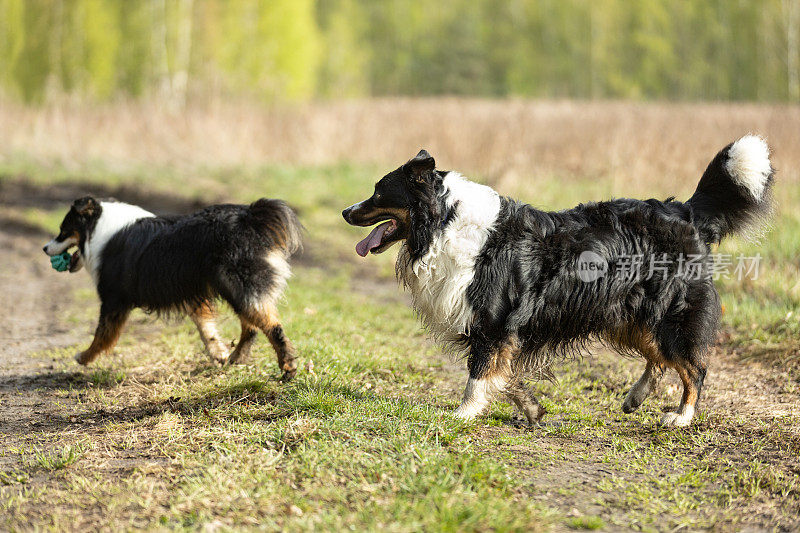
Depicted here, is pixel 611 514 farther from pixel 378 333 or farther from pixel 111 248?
pixel 111 248

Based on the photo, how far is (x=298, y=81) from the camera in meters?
31.5

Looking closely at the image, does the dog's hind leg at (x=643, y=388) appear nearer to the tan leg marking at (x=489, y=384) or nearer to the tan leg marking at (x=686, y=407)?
the tan leg marking at (x=686, y=407)

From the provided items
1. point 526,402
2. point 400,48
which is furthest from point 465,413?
point 400,48

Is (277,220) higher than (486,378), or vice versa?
(277,220)

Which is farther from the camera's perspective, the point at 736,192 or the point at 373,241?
the point at 373,241

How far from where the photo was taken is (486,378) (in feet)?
13.1

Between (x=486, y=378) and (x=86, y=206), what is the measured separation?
3432 mm

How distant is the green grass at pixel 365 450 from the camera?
3.05 meters

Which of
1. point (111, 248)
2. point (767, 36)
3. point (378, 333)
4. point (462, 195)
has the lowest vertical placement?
point (378, 333)

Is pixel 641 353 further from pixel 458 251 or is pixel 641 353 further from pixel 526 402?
pixel 458 251

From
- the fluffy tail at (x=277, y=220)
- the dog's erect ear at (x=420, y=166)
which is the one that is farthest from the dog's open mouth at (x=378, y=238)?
the fluffy tail at (x=277, y=220)

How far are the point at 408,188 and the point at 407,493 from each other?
65.8 inches

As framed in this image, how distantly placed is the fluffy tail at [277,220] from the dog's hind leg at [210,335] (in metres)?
0.88

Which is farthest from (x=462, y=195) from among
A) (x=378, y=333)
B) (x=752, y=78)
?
(x=752, y=78)
